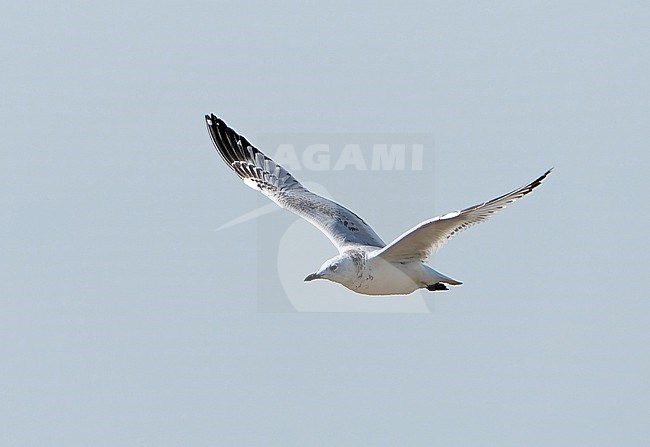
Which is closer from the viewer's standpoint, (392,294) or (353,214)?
(392,294)

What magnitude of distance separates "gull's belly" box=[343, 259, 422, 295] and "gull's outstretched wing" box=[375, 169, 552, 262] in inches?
3.9

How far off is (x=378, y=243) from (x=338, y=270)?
67.7 inches

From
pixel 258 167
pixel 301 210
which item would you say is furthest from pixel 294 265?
pixel 258 167

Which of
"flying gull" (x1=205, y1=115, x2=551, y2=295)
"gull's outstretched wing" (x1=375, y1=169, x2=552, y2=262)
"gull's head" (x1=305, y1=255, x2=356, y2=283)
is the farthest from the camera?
"gull's head" (x1=305, y1=255, x2=356, y2=283)

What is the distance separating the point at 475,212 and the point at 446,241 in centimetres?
88

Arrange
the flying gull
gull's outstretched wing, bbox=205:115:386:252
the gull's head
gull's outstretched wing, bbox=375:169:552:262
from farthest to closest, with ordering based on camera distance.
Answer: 1. gull's outstretched wing, bbox=205:115:386:252
2. the gull's head
3. the flying gull
4. gull's outstretched wing, bbox=375:169:552:262

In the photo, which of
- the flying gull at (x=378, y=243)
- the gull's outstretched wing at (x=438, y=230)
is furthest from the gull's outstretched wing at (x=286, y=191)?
the gull's outstretched wing at (x=438, y=230)

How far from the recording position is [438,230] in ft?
47.6

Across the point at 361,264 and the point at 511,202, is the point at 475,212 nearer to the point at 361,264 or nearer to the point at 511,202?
the point at 511,202

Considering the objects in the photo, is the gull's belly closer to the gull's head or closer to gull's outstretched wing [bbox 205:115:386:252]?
the gull's head

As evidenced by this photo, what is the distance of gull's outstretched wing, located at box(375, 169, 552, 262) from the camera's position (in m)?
13.8

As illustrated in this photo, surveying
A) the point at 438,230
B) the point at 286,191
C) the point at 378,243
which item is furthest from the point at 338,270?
the point at 286,191

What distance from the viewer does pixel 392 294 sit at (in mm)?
15055

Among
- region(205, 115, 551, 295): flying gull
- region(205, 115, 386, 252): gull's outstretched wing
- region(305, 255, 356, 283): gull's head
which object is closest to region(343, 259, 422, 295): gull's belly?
region(205, 115, 551, 295): flying gull
